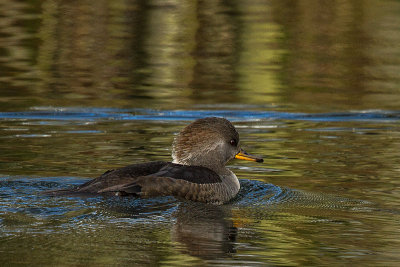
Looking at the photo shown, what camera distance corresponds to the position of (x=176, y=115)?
13383 mm

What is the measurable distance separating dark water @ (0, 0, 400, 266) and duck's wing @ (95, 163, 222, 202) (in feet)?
0.43

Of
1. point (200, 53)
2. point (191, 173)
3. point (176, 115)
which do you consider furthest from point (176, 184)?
point (200, 53)

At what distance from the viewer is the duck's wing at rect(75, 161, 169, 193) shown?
7895mm

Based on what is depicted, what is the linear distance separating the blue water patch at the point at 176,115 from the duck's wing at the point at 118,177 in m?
4.98

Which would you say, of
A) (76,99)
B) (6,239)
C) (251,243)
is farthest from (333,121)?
(6,239)

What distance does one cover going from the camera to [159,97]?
573 inches

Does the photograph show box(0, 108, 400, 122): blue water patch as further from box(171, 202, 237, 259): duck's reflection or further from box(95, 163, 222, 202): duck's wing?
box(171, 202, 237, 259): duck's reflection

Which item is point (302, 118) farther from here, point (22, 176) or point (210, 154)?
point (22, 176)

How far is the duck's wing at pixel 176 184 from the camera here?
785 centimetres

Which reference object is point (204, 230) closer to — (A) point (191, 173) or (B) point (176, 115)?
(A) point (191, 173)

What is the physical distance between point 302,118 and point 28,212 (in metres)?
6.79

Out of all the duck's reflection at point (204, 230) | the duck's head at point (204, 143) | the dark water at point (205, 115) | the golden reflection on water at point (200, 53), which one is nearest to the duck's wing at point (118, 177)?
the dark water at point (205, 115)

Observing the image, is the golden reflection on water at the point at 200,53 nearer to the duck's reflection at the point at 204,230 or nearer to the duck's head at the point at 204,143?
the duck's head at the point at 204,143

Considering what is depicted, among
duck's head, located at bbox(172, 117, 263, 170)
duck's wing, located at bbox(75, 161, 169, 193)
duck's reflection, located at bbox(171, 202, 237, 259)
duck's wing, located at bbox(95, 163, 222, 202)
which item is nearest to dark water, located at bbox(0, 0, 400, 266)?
duck's reflection, located at bbox(171, 202, 237, 259)
